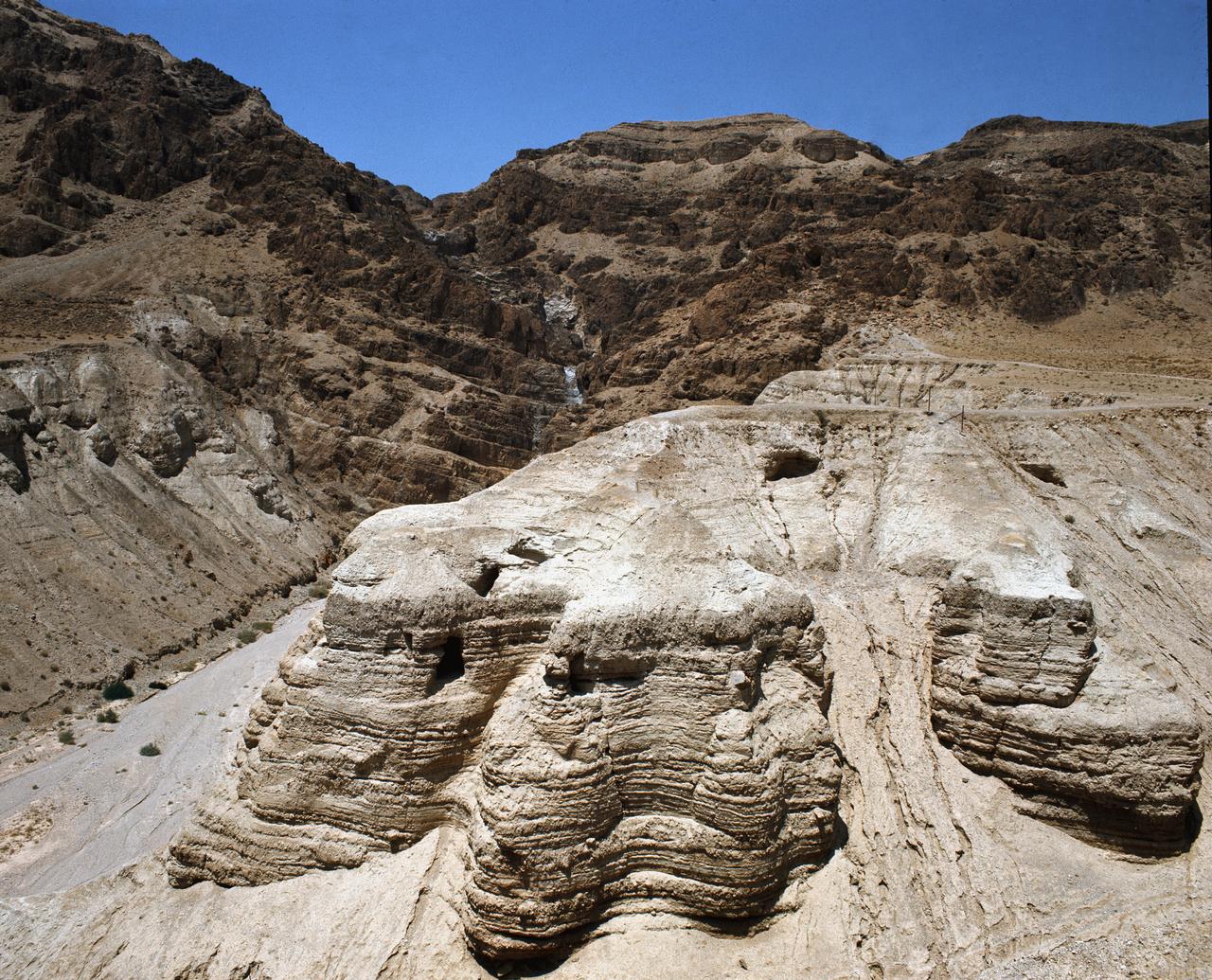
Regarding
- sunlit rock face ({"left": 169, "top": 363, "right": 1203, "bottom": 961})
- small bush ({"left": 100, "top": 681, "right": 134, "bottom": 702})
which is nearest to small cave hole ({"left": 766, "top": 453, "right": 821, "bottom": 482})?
sunlit rock face ({"left": 169, "top": 363, "right": 1203, "bottom": 961})

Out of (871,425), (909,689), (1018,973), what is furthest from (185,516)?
(1018,973)

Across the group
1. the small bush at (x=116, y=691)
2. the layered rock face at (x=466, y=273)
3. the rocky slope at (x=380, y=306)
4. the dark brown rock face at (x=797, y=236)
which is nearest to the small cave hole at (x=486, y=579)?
the rocky slope at (x=380, y=306)

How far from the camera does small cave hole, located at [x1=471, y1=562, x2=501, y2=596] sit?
1159 cm

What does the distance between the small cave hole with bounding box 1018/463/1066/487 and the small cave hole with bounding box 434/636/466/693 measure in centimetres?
1245

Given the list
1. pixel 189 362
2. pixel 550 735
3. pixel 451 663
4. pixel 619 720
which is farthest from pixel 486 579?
pixel 189 362

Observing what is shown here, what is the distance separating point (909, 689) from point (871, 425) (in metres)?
6.09

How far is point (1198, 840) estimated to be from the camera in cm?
1193

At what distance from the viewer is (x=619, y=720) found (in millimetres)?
10586

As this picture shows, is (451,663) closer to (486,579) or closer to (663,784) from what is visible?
(486,579)

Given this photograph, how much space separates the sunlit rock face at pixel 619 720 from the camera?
10148 mm

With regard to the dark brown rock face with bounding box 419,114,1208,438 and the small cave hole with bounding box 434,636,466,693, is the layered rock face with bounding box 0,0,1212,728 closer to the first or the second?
the dark brown rock face with bounding box 419,114,1208,438

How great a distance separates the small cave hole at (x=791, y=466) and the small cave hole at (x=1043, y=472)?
465 centimetres

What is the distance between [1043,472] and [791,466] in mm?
5520

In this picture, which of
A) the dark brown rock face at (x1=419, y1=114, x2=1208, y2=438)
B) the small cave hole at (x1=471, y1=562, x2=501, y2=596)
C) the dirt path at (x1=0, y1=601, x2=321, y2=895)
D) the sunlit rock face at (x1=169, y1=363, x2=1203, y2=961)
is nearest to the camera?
the sunlit rock face at (x1=169, y1=363, x2=1203, y2=961)
